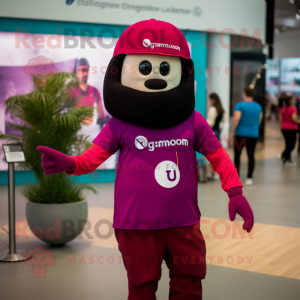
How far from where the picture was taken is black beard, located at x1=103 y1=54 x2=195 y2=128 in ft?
7.04

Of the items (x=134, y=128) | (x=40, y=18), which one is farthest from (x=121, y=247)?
(x=40, y=18)

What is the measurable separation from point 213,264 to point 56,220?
1.46 m

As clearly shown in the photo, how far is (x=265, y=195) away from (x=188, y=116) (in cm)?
501

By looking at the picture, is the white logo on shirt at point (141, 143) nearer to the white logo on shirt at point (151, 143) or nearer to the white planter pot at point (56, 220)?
the white logo on shirt at point (151, 143)

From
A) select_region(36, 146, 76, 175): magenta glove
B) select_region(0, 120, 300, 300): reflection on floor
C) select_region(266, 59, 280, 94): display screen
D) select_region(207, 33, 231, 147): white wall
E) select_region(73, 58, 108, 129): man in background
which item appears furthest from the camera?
select_region(266, 59, 280, 94): display screen

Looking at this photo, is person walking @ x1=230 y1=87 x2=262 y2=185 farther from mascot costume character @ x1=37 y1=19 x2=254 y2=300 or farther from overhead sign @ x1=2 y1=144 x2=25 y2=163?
mascot costume character @ x1=37 y1=19 x2=254 y2=300

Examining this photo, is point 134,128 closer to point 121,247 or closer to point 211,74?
point 121,247

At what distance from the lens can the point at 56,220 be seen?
3.99 metres

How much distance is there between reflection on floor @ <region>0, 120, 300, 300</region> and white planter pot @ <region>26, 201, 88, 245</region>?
13 centimetres

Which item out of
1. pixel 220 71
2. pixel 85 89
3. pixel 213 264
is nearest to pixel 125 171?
pixel 213 264

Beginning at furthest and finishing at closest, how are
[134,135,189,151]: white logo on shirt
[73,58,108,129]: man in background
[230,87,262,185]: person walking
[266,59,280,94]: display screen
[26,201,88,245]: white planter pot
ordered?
1. [266,59,280,94]: display screen
2. [73,58,108,129]: man in background
3. [230,87,262,185]: person walking
4. [26,201,88,245]: white planter pot
5. [134,135,189,151]: white logo on shirt

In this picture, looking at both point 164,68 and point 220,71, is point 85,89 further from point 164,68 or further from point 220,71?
point 164,68

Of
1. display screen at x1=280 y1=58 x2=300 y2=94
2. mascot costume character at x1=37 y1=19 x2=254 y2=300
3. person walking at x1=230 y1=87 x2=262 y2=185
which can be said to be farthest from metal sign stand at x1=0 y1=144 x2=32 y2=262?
display screen at x1=280 y1=58 x2=300 y2=94

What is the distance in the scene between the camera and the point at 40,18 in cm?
730
